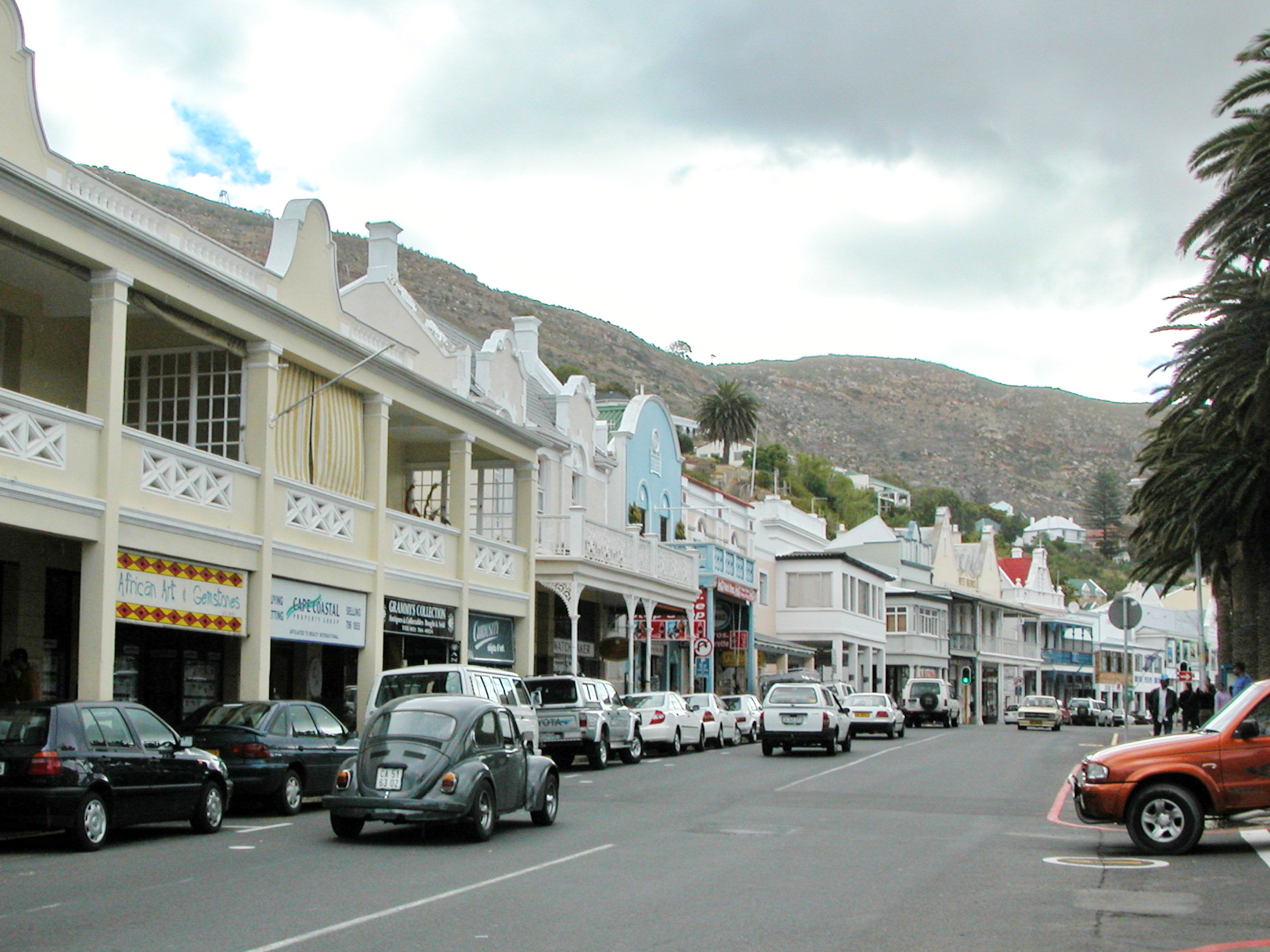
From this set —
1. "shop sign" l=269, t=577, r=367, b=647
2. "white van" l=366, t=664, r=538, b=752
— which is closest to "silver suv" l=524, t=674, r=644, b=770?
"shop sign" l=269, t=577, r=367, b=647

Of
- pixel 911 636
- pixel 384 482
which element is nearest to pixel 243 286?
pixel 384 482

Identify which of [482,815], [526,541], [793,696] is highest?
[526,541]

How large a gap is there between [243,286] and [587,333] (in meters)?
159

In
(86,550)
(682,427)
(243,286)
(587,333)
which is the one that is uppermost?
(587,333)

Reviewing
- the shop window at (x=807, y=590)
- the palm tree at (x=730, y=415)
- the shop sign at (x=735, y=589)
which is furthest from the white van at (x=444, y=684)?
the palm tree at (x=730, y=415)

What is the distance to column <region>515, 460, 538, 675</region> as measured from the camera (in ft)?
107

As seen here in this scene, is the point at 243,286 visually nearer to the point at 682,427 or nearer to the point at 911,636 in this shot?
the point at 911,636

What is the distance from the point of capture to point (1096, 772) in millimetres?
14219

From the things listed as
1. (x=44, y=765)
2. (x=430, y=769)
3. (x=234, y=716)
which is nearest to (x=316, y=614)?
(x=234, y=716)

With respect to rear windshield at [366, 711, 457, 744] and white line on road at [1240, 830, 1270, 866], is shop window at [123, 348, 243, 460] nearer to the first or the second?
rear windshield at [366, 711, 457, 744]

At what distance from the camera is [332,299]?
25172mm

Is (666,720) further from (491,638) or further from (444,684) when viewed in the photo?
(444,684)

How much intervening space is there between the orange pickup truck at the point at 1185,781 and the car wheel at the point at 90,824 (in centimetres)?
964

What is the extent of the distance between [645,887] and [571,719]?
15697mm
